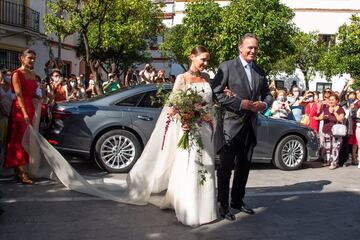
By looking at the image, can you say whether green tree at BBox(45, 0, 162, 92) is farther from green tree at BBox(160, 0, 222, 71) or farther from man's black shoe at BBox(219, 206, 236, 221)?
man's black shoe at BBox(219, 206, 236, 221)

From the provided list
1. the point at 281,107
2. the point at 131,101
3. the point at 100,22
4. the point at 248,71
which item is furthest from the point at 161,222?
the point at 100,22

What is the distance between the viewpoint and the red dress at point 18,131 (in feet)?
23.5

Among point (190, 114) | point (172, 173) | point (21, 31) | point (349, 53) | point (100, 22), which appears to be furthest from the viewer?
point (21, 31)

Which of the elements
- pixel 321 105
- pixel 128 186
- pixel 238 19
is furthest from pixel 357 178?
pixel 238 19

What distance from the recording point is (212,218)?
213 inches

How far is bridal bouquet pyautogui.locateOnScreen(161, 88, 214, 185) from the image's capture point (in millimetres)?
5227

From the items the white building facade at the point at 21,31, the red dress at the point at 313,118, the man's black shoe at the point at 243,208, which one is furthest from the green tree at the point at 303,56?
the man's black shoe at the point at 243,208

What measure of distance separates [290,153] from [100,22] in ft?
27.4

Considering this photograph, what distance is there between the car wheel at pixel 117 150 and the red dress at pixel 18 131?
1515 millimetres

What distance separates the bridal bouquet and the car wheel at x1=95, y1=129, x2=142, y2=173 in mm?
3201

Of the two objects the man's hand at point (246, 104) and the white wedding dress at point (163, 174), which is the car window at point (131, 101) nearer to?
the white wedding dress at point (163, 174)

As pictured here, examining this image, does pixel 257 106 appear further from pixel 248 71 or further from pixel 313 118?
pixel 313 118

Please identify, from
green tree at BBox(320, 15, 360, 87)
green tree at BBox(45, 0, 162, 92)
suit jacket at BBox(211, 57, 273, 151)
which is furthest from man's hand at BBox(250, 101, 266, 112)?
green tree at BBox(320, 15, 360, 87)

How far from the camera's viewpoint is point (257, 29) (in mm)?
32781
